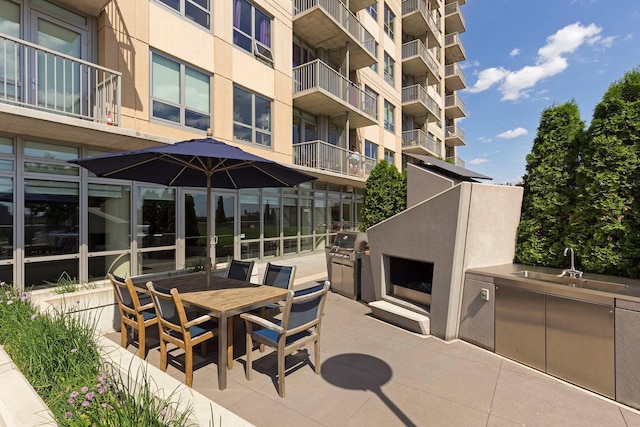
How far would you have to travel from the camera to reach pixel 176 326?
3.44m

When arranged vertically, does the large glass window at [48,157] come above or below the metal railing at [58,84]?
below

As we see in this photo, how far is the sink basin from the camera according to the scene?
12.2 ft

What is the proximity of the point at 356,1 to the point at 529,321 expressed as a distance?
53.3 ft

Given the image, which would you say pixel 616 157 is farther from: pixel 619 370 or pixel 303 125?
pixel 303 125

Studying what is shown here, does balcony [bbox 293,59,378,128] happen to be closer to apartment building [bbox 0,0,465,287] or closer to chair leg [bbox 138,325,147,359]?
apartment building [bbox 0,0,465,287]

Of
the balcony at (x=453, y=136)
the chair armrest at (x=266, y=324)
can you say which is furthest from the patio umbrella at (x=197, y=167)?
the balcony at (x=453, y=136)

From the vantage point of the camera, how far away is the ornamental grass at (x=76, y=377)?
6.69 feet

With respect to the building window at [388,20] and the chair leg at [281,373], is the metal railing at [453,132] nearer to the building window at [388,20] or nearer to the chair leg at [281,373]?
the building window at [388,20]

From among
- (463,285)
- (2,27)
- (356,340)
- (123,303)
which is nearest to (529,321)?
(463,285)

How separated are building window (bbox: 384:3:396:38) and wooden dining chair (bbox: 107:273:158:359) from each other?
20.7 metres

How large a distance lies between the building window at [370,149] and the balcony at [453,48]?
17578 mm

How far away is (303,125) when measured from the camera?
13820mm

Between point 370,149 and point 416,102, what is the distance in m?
5.77

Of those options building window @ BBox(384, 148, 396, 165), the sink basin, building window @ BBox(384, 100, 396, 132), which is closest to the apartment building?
building window @ BBox(384, 100, 396, 132)
